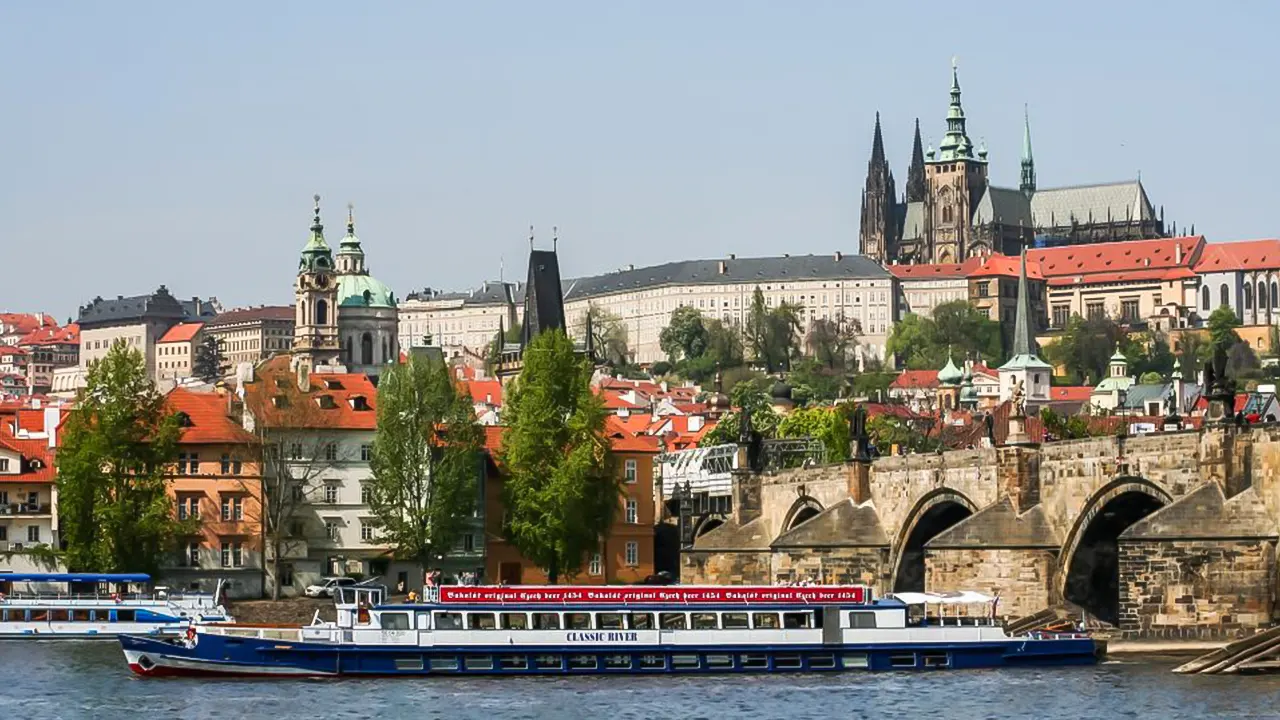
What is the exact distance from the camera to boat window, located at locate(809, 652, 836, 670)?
69.4 metres

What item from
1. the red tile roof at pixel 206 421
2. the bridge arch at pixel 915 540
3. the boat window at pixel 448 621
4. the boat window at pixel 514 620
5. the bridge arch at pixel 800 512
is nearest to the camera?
the boat window at pixel 448 621

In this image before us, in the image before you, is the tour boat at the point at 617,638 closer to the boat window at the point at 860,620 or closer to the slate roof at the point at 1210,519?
the boat window at the point at 860,620

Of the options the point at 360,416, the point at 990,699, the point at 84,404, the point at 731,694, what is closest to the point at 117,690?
the point at 731,694

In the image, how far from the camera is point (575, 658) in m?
69.0

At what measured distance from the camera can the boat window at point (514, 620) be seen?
68812 mm

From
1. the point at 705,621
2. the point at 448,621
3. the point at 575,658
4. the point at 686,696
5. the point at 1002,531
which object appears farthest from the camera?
the point at 1002,531

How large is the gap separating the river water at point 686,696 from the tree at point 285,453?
3236 cm

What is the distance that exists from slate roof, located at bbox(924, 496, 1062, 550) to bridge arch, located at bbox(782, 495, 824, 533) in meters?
19.2

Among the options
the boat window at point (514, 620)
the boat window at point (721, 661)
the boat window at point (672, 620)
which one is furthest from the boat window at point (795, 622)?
the boat window at point (514, 620)

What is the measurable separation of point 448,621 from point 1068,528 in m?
16.1

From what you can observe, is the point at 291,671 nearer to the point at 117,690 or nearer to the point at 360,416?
the point at 117,690

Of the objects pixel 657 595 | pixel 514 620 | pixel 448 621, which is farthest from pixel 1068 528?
pixel 448 621

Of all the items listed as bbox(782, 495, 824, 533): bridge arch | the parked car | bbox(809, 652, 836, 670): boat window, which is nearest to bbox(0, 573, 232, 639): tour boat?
the parked car

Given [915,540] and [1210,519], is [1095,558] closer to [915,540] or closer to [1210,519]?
[1210,519]
